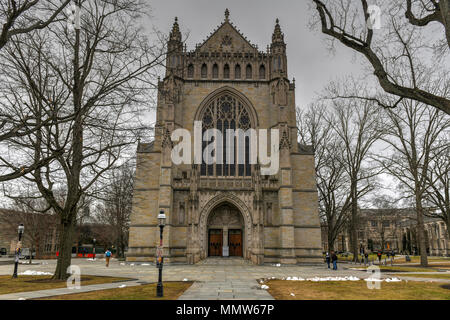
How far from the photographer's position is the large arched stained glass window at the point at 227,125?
32.7 metres

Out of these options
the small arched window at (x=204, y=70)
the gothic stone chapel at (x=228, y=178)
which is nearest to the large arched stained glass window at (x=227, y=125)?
the gothic stone chapel at (x=228, y=178)

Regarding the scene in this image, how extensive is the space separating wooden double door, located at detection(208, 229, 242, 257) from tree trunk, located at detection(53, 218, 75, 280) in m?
16.9

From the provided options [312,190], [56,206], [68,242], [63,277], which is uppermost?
[312,190]

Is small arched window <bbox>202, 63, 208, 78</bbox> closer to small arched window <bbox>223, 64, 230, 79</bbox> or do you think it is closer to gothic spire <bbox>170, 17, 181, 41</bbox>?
small arched window <bbox>223, 64, 230, 79</bbox>

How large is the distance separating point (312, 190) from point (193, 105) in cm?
1453

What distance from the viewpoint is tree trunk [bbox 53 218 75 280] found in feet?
52.5

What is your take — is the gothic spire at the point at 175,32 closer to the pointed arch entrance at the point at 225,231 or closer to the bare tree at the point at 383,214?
the pointed arch entrance at the point at 225,231

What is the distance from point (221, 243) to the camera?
32219mm

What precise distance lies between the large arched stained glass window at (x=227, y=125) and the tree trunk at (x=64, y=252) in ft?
54.9

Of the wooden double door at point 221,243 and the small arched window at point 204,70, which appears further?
the small arched window at point 204,70

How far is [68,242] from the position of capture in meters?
16.9
